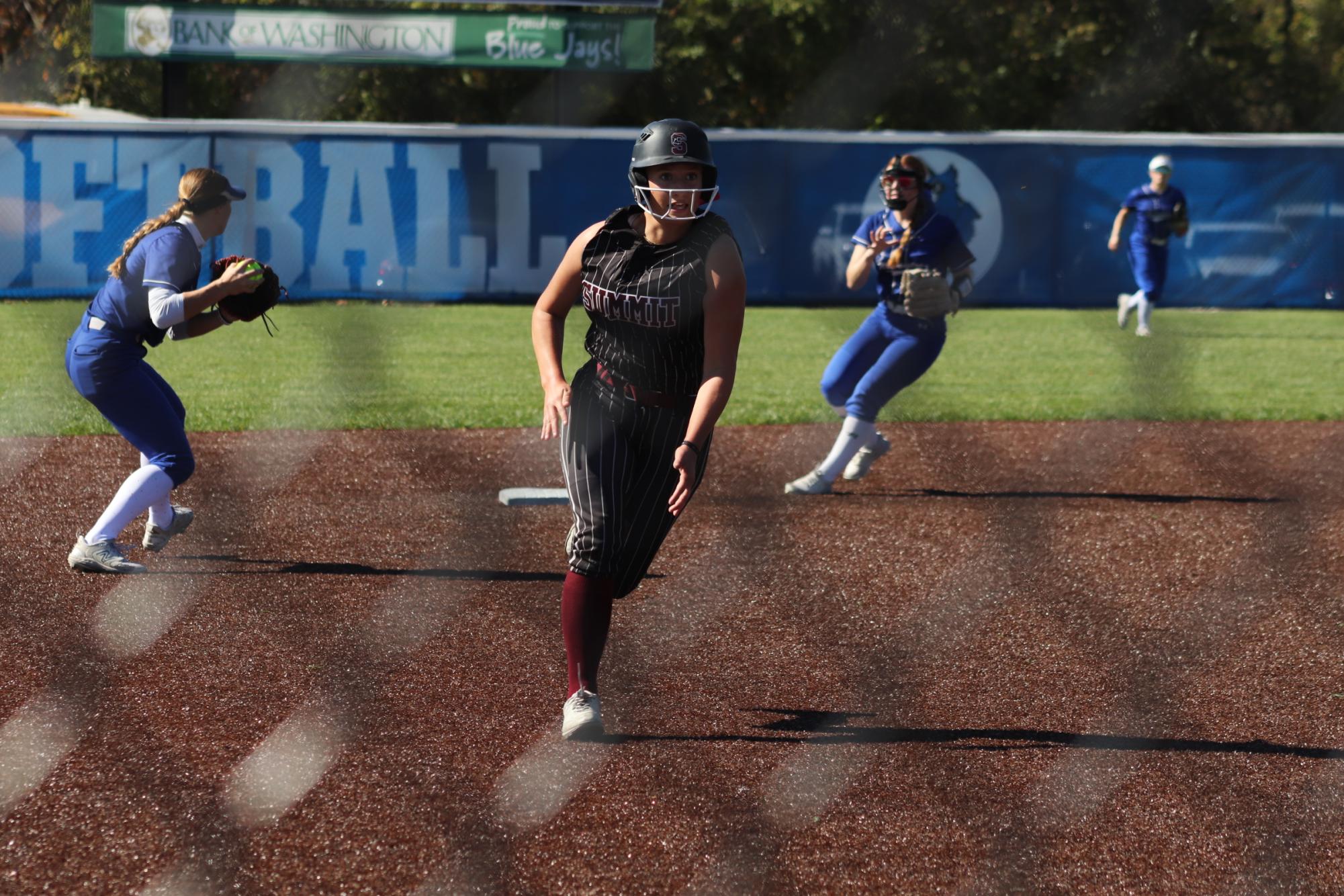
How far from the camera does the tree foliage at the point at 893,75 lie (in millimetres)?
23234

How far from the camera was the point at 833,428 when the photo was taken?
30.9 ft

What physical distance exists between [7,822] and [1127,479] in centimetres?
601

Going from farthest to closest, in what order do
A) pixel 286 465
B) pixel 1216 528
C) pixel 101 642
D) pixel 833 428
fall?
pixel 833 428 < pixel 286 465 < pixel 1216 528 < pixel 101 642

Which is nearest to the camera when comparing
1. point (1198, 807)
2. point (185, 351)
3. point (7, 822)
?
point (7, 822)

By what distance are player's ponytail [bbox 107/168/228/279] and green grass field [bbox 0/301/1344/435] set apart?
3383 mm

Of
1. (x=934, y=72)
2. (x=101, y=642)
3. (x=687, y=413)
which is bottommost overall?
→ (x=101, y=642)

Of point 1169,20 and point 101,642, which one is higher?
point 1169,20

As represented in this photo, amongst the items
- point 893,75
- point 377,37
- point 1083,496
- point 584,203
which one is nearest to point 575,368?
point 1083,496

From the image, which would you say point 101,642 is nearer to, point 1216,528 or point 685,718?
point 685,718

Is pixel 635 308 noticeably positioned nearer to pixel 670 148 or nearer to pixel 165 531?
pixel 670 148

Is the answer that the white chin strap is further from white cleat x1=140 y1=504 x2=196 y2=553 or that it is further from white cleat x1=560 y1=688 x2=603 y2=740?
white cleat x1=140 y1=504 x2=196 y2=553

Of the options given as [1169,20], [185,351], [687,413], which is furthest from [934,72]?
[687,413]

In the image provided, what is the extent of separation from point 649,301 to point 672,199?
0.26 m

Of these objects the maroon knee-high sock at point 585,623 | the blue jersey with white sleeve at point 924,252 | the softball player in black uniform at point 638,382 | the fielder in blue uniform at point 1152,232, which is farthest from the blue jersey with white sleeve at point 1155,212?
the maroon knee-high sock at point 585,623
